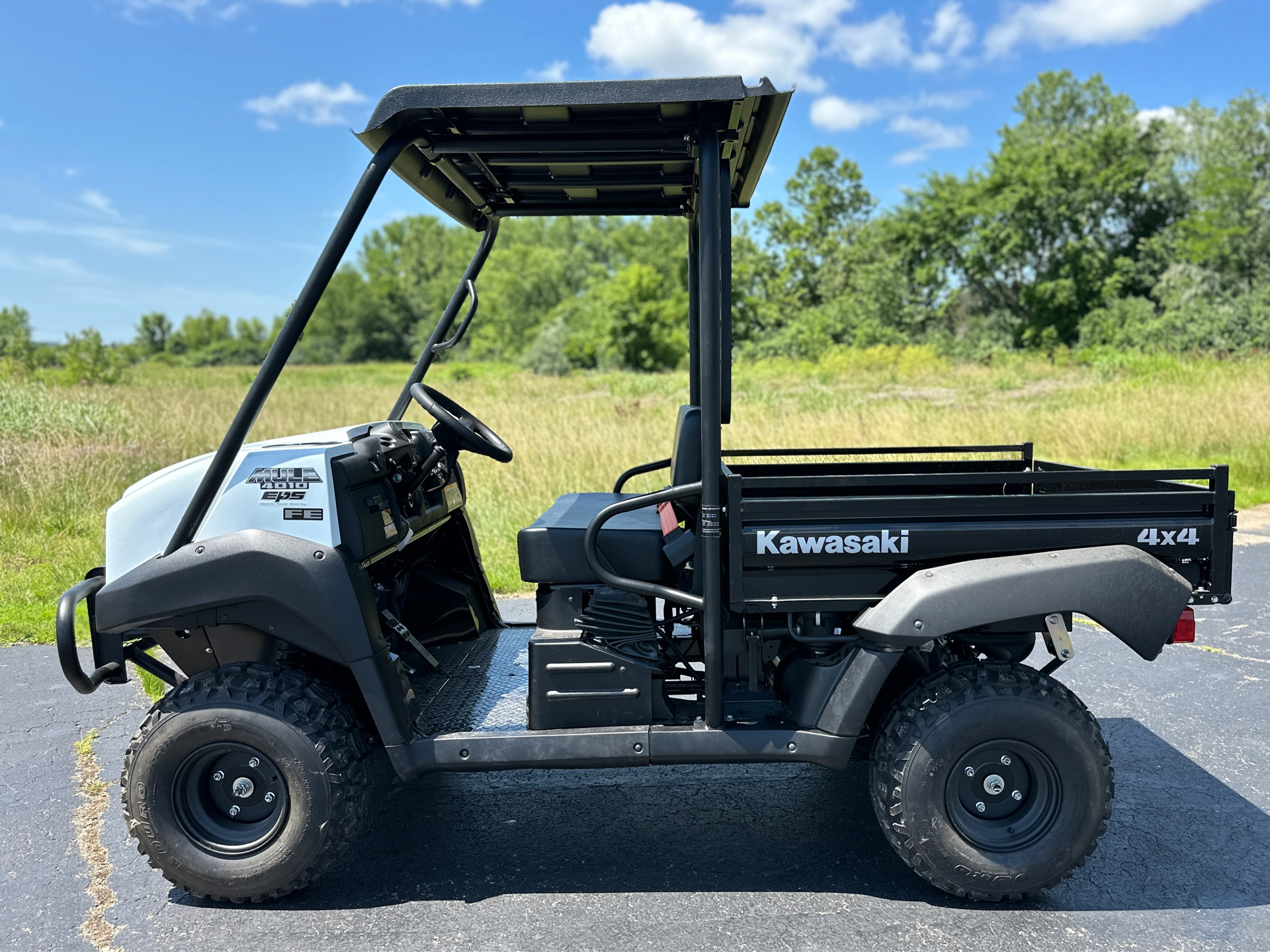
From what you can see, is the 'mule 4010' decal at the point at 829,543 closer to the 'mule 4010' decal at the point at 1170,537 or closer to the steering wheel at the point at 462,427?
the 'mule 4010' decal at the point at 1170,537

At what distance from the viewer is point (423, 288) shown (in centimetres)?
7688

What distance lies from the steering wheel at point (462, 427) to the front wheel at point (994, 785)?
158 cm

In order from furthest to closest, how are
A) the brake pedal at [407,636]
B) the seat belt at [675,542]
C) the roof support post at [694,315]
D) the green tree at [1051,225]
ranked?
the green tree at [1051,225] < the roof support post at [694,315] < the brake pedal at [407,636] < the seat belt at [675,542]

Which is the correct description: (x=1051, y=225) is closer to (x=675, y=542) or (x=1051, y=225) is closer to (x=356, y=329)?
(x=675, y=542)

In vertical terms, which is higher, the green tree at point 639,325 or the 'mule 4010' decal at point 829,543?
the green tree at point 639,325

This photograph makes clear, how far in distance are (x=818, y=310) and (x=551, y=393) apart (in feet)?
68.8

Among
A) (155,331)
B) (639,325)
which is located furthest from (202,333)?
(639,325)

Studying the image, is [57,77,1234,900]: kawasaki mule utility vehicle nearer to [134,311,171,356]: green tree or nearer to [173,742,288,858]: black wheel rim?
[173,742,288,858]: black wheel rim

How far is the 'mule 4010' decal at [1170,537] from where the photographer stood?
104 inches

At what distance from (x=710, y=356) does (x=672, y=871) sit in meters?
1.50

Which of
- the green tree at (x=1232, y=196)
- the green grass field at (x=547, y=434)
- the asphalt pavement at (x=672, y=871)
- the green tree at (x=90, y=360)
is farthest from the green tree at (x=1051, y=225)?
the asphalt pavement at (x=672, y=871)

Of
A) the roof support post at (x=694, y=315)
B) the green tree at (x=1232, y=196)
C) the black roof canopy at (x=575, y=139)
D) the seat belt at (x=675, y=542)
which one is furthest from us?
the green tree at (x=1232, y=196)

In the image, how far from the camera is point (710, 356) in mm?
2500

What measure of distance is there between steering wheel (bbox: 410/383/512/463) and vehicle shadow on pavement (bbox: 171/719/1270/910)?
1213 mm
